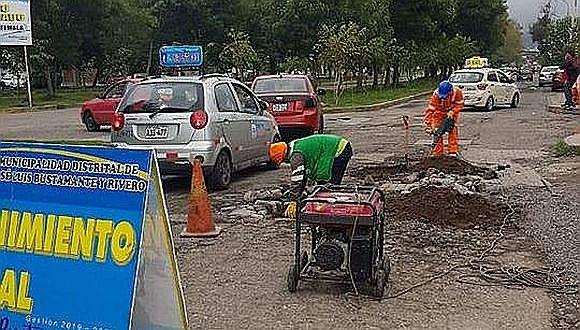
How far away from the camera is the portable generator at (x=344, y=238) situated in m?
5.79

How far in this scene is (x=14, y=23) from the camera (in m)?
38.7

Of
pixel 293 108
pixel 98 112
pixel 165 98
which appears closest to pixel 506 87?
pixel 98 112

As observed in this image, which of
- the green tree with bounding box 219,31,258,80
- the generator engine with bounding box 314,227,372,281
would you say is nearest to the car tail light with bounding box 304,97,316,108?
the generator engine with bounding box 314,227,372,281

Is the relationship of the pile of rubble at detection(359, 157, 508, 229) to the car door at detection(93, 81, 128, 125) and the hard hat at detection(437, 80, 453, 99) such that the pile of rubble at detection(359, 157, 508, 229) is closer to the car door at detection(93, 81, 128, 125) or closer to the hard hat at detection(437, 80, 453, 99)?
the hard hat at detection(437, 80, 453, 99)

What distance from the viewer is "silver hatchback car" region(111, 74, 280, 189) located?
1062 cm

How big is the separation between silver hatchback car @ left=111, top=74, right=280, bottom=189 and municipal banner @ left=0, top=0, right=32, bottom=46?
1167 inches

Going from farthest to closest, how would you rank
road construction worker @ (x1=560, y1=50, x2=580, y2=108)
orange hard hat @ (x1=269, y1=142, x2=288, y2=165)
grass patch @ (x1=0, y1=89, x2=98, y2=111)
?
grass patch @ (x1=0, y1=89, x2=98, y2=111) < road construction worker @ (x1=560, y1=50, x2=580, y2=108) < orange hard hat @ (x1=269, y1=142, x2=288, y2=165)

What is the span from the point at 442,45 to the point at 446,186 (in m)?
45.7

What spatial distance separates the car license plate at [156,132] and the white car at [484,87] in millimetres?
18685

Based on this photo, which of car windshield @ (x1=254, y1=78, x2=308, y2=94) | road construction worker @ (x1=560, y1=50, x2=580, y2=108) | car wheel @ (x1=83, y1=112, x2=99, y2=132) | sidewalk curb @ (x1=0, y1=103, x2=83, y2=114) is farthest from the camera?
sidewalk curb @ (x1=0, y1=103, x2=83, y2=114)

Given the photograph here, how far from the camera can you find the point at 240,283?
6555 mm

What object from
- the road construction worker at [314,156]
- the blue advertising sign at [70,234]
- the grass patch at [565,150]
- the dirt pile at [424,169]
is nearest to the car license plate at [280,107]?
the dirt pile at [424,169]

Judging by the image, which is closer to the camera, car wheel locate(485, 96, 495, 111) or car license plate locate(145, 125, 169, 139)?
car license plate locate(145, 125, 169, 139)

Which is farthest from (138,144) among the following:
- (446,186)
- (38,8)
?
(38,8)
